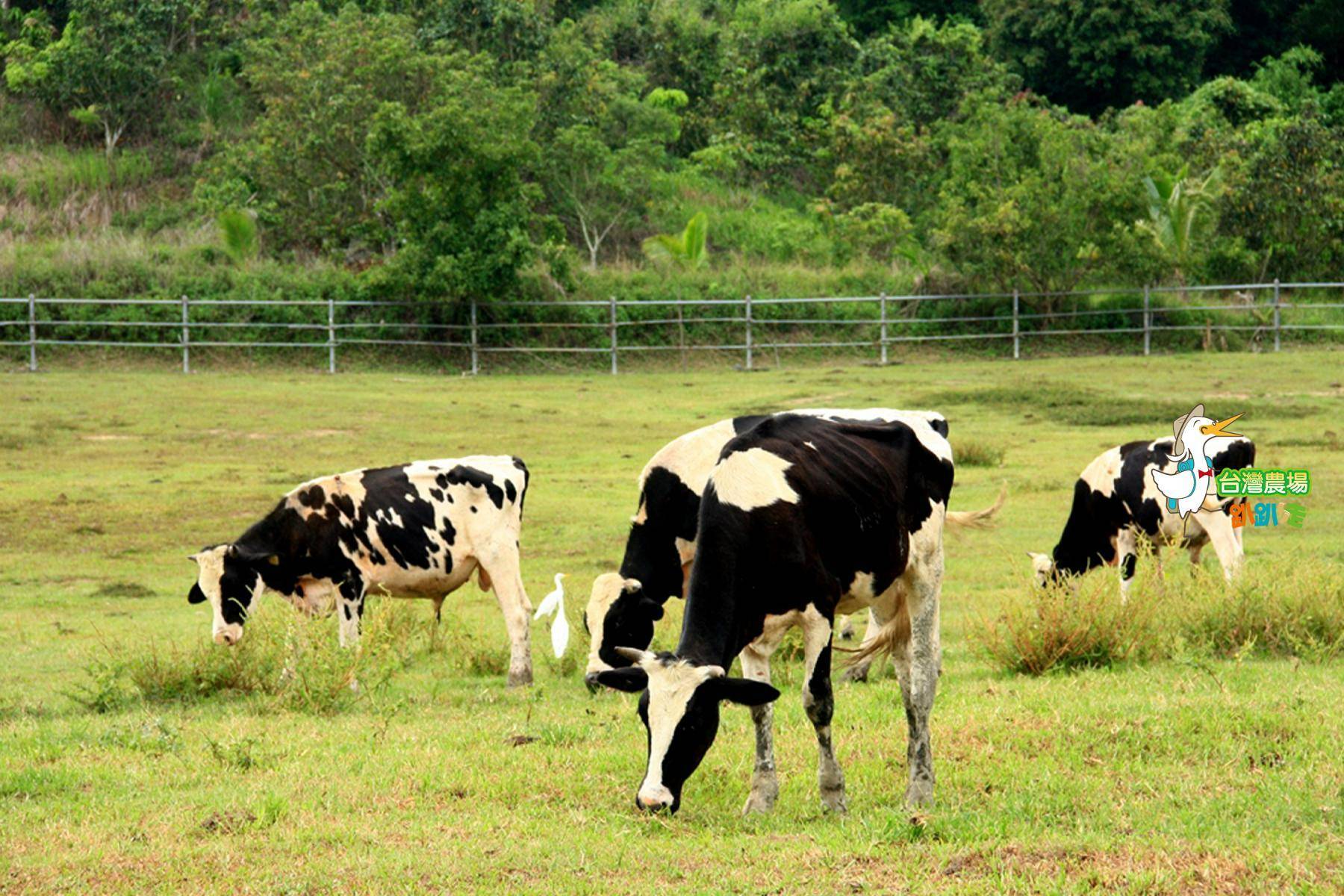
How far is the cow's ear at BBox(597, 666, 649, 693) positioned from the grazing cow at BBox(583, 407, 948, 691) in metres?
3.07

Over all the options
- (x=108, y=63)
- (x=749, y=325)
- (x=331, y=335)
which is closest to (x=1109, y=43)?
(x=749, y=325)

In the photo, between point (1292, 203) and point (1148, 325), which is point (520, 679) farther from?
point (1292, 203)

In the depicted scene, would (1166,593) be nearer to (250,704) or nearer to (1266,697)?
(1266,697)

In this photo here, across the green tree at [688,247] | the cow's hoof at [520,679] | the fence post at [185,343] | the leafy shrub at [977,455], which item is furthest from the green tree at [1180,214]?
the cow's hoof at [520,679]

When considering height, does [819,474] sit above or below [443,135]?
below

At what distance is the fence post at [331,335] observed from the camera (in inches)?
1310

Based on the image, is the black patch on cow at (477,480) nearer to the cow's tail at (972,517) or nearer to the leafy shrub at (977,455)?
the cow's tail at (972,517)

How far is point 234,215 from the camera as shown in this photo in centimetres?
3584

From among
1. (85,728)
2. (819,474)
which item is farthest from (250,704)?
(819,474)

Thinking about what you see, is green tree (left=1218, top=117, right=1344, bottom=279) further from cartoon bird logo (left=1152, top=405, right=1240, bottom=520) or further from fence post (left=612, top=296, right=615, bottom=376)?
cartoon bird logo (left=1152, top=405, right=1240, bottom=520)

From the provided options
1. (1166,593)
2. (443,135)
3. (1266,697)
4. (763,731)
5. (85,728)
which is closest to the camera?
(763,731)

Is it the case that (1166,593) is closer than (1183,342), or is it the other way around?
(1166,593)

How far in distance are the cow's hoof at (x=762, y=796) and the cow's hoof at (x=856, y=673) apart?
3.61 metres

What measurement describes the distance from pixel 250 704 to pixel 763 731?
4.44m
